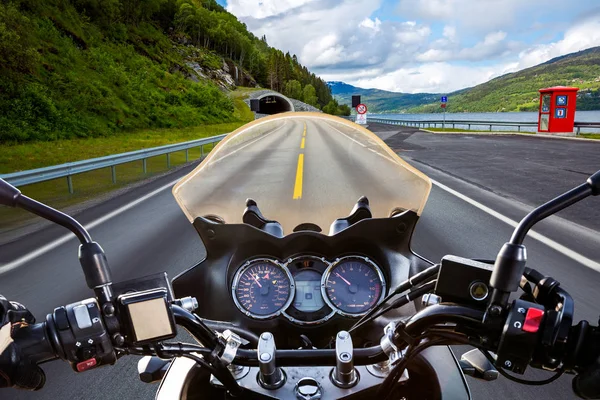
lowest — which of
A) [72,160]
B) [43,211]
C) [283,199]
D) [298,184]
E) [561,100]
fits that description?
[72,160]

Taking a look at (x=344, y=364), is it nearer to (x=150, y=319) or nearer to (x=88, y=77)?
(x=150, y=319)

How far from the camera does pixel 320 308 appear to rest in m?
2.67

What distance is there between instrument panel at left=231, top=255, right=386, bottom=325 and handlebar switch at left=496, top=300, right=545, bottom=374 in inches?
49.1

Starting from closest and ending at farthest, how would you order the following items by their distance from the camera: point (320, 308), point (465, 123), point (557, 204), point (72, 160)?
point (557, 204)
point (320, 308)
point (72, 160)
point (465, 123)

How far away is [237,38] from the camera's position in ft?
460

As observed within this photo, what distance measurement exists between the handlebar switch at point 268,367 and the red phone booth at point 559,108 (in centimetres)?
3322

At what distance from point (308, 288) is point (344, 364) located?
0.96 meters

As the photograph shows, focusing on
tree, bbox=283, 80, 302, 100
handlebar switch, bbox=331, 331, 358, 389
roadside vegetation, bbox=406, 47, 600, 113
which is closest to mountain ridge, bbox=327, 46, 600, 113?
roadside vegetation, bbox=406, 47, 600, 113

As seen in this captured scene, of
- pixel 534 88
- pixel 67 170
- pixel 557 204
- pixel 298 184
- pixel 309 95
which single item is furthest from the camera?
pixel 309 95

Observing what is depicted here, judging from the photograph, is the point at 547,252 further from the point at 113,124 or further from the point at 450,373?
the point at 113,124

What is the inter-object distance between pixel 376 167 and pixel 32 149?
68.6 feet

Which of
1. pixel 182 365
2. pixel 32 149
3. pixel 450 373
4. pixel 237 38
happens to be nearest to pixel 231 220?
pixel 182 365

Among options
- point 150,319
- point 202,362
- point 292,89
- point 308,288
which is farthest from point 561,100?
point 292,89

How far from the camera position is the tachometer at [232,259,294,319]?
2.63 metres
